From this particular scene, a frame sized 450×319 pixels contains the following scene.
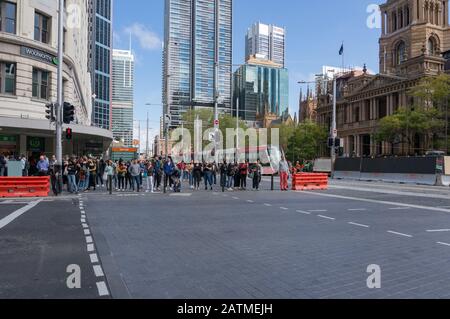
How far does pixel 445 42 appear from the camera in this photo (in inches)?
3115

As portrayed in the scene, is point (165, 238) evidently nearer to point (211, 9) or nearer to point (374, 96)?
A: point (211, 9)

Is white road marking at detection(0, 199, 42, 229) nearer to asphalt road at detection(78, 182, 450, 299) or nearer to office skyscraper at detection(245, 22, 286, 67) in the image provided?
asphalt road at detection(78, 182, 450, 299)

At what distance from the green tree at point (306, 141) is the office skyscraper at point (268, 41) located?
52723mm

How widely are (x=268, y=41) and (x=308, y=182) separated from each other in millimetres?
126657

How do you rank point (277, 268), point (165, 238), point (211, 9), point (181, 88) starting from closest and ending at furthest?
point (277, 268)
point (165, 238)
point (211, 9)
point (181, 88)

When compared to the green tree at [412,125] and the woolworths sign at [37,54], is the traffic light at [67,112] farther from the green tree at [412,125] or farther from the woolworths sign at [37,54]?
the green tree at [412,125]

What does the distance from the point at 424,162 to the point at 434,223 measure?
2378 centimetres

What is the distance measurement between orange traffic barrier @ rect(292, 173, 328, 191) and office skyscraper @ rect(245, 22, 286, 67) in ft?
370

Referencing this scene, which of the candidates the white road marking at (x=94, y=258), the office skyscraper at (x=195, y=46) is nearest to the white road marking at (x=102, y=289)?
the white road marking at (x=94, y=258)

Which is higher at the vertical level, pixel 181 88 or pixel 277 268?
pixel 181 88

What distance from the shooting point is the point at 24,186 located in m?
19.4

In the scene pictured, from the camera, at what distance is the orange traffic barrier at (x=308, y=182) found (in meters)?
25.6

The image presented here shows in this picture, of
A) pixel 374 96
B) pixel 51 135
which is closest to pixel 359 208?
pixel 51 135

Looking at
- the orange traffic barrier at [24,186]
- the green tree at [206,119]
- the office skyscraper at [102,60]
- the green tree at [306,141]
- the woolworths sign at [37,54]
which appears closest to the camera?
the orange traffic barrier at [24,186]
